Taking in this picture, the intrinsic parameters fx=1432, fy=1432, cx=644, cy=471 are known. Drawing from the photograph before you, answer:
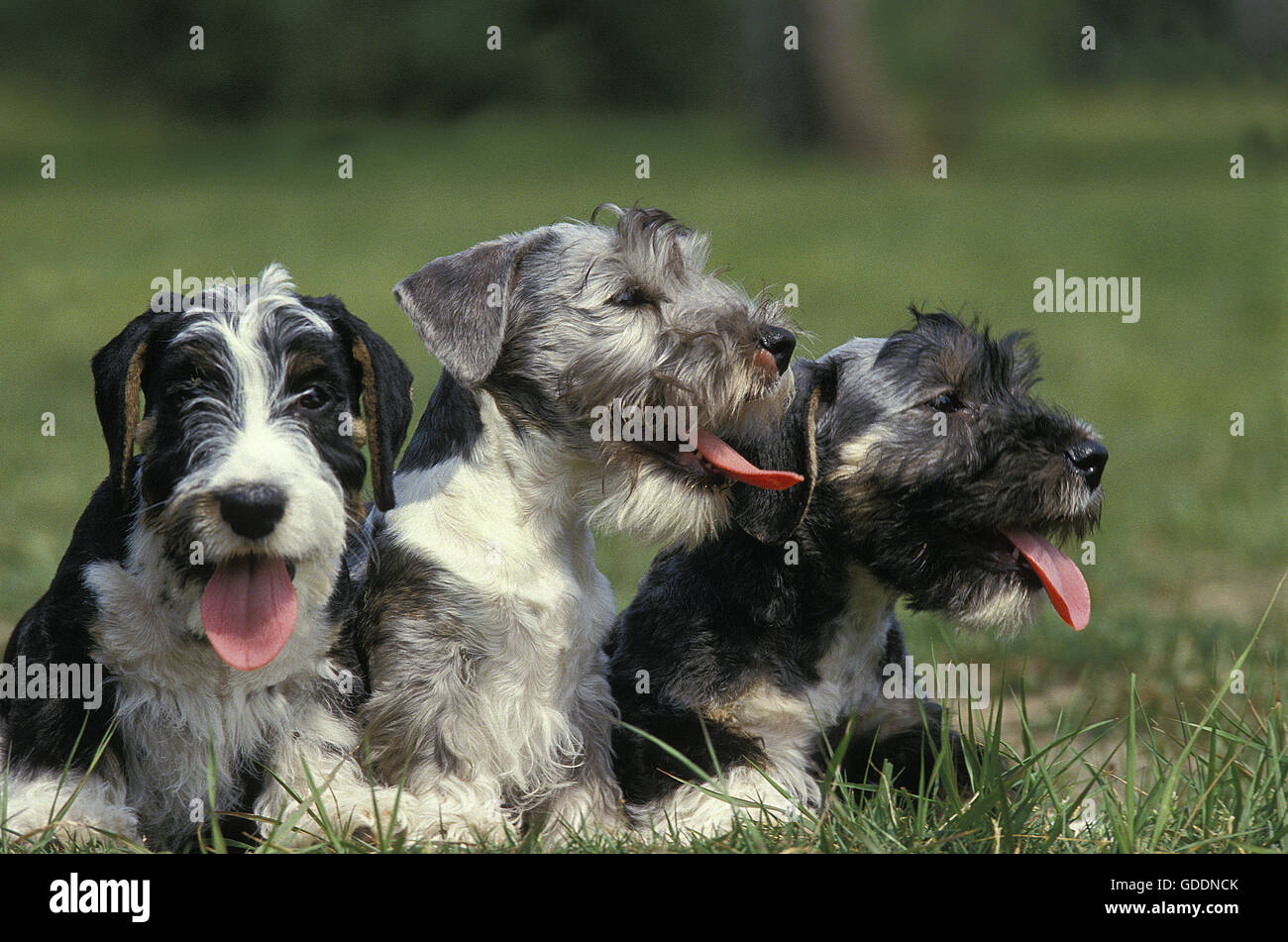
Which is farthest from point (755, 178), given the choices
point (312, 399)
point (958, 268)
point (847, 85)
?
point (312, 399)

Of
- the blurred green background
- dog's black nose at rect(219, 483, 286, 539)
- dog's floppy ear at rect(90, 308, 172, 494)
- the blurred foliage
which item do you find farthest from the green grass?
the blurred foliage

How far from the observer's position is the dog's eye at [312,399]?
4.41m

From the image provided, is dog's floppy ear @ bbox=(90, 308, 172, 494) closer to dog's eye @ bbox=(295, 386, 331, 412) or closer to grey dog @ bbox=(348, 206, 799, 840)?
dog's eye @ bbox=(295, 386, 331, 412)

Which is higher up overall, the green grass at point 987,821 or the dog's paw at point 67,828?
the dog's paw at point 67,828

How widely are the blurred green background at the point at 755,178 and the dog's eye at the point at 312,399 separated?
5.22 meters

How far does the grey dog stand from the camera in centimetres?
461

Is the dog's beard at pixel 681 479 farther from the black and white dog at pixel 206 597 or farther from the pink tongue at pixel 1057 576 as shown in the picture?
the pink tongue at pixel 1057 576

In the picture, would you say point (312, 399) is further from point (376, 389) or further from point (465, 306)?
point (465, 306)

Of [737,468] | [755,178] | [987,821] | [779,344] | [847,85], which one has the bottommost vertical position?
[987,821]

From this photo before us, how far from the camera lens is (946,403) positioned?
5.13 meters

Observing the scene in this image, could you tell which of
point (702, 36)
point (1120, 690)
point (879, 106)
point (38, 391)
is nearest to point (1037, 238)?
point (879, 106)

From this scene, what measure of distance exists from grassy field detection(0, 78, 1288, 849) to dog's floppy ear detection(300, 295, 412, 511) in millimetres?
1632

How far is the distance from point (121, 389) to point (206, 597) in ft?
2.28

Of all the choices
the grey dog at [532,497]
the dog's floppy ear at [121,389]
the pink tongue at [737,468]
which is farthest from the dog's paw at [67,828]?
the pink tongue at [737,468]
